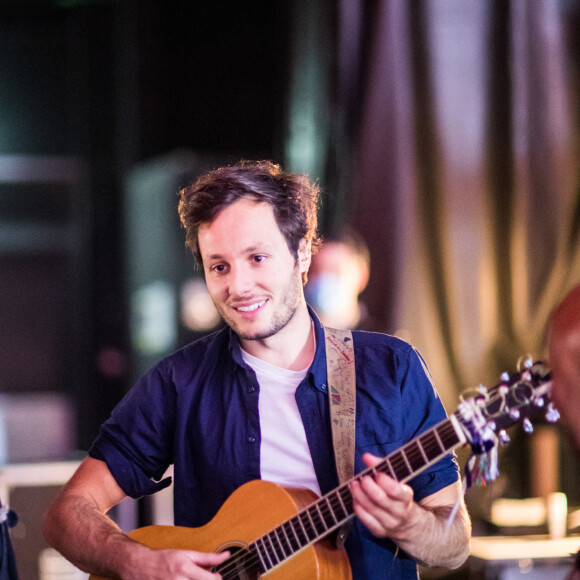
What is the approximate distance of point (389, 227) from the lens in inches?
149

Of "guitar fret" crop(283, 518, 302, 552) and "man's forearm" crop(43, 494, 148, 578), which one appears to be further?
"man's forearm" crop(43, 494, 148, 578)

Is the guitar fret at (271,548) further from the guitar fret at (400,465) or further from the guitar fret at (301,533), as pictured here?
the guitar fret at (400,465)

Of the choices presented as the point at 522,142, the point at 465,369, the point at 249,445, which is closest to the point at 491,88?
the point at 522,142

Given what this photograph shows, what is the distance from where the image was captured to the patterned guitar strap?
2195 millimetres

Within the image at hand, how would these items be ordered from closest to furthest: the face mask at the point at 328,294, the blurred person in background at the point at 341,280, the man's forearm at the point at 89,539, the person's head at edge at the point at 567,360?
1. the person's head at edge at the point at 567,360
2. the man's forearm at the point at 89,539
3. the blurred person in background at the point at 341,280
4. the face mask at the point at 328,294

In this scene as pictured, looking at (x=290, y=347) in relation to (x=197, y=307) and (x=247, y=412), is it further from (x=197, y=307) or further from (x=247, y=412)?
(x=197, y=307)

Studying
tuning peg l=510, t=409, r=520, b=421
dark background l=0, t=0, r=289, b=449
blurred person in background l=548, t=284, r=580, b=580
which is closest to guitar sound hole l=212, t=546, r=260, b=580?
tuning peg l=510, t=409, r=520, b=421

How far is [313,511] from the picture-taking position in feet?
6.79

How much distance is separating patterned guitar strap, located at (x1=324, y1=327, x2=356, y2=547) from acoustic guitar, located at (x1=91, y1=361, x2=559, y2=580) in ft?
0.24

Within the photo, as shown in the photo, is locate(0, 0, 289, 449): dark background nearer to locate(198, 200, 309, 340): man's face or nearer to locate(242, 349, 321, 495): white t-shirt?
locate(198, 200, 309, 340): man's face

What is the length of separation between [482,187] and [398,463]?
2036mm

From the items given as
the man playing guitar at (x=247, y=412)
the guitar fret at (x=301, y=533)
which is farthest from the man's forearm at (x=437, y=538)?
the guitar fret at (x=301, y=533)

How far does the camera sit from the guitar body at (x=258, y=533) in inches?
81.0

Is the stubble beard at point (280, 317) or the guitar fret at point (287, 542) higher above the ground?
the stubble beard at point (280, 317)
